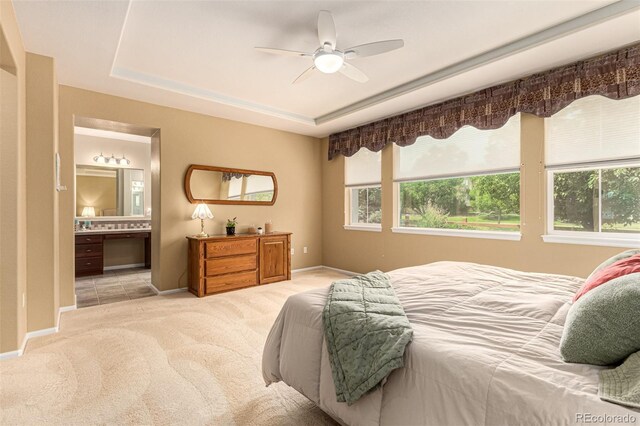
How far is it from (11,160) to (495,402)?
3.60 meters

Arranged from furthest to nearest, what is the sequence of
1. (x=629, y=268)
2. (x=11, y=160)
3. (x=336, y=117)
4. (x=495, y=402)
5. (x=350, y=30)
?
(x=336, y=117) < (x=350, y=30) < (x=11, y=160) < (x=629, y=268) < (x=495, y=402)

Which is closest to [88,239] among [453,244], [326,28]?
[326,28]

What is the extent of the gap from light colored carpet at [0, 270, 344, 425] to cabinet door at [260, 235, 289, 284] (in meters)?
1.34

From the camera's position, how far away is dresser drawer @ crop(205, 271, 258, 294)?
4.21 meters

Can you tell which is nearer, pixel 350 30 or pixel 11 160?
pixel 11 160

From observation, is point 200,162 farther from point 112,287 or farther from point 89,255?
point 89,255

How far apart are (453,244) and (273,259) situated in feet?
8.91

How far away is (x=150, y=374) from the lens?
219 centimetres

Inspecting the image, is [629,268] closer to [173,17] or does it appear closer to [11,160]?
[173,17]

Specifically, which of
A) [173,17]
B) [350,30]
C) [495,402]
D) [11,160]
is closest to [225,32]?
[173,17]

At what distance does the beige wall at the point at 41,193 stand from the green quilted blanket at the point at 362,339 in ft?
9.87

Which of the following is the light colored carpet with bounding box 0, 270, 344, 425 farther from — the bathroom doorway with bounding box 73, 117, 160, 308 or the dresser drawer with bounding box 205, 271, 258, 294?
the bathroom doorway with bounding box 73, 117, 160, 308

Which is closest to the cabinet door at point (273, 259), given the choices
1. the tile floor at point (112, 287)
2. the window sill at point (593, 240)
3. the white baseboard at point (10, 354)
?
the tile floor at point (112, 287)

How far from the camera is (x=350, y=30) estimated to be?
2.70 meters
